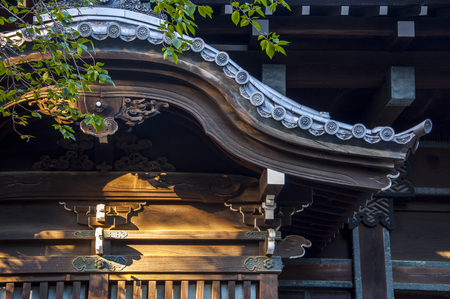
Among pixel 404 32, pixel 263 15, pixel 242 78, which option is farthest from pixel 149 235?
pixel 404 32

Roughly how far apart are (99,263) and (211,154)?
1794mm

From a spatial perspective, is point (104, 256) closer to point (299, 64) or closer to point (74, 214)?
point (74, 214)

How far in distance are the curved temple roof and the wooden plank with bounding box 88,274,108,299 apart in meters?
2.49

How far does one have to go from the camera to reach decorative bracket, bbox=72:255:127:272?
5.39 m

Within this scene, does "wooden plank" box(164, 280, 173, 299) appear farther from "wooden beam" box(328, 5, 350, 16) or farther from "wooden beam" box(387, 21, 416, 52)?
"wooden beam" box(387, 21, 416, 52)

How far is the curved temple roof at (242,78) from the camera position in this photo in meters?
4.75

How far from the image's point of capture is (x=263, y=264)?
5531mm

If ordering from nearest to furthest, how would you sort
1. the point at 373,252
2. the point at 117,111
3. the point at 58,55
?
the point at 58,55 < the point at 117,111 < the point at 373,252

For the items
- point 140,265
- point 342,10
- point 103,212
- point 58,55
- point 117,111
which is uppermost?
point 342,10

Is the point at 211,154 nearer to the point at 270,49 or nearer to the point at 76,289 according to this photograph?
the point at 270,49

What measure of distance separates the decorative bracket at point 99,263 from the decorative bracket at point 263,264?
1.39 metres

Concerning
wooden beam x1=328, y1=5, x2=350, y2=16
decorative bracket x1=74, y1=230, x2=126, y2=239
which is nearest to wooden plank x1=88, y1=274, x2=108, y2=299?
decorative bracket x1=74, y1=230, x2=126, y2=239

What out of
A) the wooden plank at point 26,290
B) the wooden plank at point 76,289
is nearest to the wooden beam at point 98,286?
the wooden plank at point 76,289

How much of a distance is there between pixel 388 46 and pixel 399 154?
1924 mm
